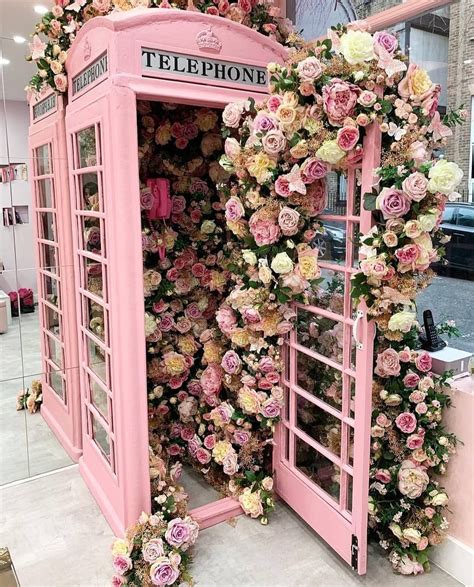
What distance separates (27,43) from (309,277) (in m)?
2.19

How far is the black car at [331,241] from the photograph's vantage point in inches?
95.7

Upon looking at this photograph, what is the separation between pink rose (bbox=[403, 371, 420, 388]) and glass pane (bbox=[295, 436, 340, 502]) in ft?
1.72

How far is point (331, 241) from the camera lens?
2.51 metres

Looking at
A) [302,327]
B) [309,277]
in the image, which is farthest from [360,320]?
[302,327]

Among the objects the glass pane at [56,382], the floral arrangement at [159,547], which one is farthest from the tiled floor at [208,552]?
the glass pane at [56,382]

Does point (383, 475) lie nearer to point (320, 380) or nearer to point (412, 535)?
point (412, 535)

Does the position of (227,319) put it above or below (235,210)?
below

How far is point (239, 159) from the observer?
101 inches

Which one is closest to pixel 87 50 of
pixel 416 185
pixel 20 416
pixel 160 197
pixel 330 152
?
pixel 160 197

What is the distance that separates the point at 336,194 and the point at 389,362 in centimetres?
77

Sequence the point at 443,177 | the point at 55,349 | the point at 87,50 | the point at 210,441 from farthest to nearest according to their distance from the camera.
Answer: the point at 55,349 → the point at 210,441 → the point at 87,50 → the point at 443,177

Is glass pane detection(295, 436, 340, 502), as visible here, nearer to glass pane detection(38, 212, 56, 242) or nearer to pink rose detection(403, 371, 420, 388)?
pink rose detection(403, 371, 420, 388)

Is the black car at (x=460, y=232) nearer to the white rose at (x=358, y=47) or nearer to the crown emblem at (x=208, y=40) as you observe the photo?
the white rose at (x=358, y=47)

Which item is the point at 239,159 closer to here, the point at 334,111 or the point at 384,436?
the point at 334,111
